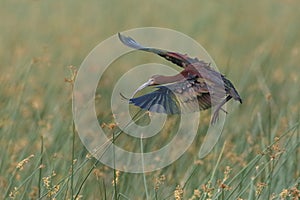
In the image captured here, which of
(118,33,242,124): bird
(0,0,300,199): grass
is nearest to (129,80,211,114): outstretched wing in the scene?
(118,33,242,124): bird

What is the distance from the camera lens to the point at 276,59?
20.6ft

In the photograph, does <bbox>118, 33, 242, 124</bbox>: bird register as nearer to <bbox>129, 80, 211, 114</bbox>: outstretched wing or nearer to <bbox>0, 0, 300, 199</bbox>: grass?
<bbox>129, 80, 211, 114</bbox>: outstretched wing

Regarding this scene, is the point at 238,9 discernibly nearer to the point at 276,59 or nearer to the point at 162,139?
the point at 276,59

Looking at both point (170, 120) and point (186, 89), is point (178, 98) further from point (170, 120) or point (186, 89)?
point (170, 120)

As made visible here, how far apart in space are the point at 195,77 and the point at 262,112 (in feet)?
7.31

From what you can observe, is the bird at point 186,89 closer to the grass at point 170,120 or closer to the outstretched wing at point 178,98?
the outstretched wing at point 178,98

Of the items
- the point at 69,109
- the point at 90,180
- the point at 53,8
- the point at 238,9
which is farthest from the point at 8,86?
the point at 238,9

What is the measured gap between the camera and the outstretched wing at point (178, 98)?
2549 millimetres

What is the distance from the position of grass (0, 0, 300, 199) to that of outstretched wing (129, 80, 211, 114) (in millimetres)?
254

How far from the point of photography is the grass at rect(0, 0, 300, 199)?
3.19 meters

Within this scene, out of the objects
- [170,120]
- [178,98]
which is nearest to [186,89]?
[178,98]

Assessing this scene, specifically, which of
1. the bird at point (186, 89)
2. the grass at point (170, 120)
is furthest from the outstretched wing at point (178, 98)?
the grass at point (170, 120)

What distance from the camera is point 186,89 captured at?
8.55 ft

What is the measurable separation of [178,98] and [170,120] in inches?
56.5
